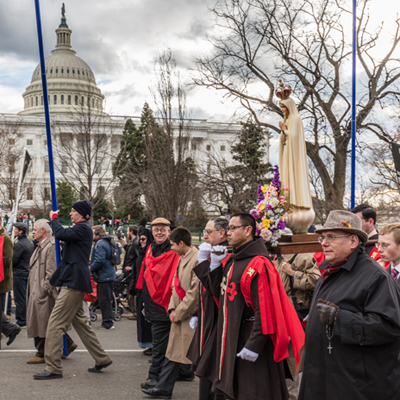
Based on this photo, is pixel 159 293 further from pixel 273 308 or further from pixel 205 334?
pixel 273 308

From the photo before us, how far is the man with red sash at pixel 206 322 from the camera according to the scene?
4.34 m

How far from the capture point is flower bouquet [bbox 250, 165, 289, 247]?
5238 millimetres

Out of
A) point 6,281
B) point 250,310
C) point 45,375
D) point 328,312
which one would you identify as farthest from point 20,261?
point 328,312

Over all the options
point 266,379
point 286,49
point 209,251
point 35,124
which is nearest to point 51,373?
point 209,251

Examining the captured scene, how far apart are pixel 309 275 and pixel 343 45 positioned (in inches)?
682

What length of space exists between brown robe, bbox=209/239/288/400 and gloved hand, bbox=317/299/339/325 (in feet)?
2.87

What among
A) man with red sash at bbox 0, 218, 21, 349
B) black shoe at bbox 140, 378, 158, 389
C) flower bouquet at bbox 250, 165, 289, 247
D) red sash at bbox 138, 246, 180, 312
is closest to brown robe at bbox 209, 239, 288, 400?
flower bouquet at bbox 250, 165, 289, 247

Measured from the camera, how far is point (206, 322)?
15.0 ft

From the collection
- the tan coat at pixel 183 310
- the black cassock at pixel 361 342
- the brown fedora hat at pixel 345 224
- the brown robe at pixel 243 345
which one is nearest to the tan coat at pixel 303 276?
the tan coat at pixel 183 310

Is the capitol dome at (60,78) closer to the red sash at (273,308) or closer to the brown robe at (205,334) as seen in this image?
the brown robe at (205,334)

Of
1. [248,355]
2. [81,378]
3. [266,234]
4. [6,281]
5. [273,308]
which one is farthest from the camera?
[6,281]

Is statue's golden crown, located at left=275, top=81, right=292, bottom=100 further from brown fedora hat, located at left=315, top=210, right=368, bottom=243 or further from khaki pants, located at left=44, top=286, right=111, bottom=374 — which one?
khaki pants, located at left=44, top=286, right=111, bottom=374

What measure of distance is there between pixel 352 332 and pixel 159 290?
340 centimetres

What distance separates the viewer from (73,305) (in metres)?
6.33
